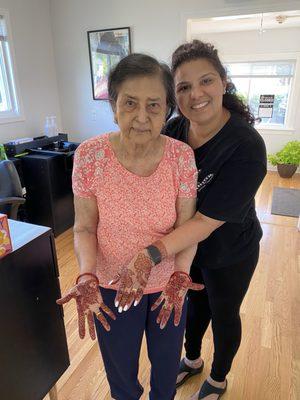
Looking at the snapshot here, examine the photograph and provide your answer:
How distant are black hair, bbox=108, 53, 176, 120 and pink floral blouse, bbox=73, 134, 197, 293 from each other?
15 centimetres

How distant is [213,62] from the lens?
0.95 m

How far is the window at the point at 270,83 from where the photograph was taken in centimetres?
514

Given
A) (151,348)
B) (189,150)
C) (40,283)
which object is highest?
(189,150)

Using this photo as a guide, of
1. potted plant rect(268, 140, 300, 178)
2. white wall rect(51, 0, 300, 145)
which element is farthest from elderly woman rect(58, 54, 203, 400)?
potted plant rect(268, 140, 300, 178)

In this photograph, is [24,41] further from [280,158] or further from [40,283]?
[280,158]

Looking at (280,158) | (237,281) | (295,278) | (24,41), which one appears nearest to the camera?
(237,281)

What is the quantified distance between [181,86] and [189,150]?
0.79 feet

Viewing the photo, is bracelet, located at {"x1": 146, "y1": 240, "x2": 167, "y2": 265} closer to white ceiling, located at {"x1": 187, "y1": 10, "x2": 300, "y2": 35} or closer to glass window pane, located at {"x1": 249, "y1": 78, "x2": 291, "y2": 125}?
white ceiling, located at {"x1": 187, "y1": 10, "x2": 300, "y2": 35}

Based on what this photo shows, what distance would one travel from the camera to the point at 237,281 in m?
1.10

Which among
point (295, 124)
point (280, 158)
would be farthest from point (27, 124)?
point (295, 124)

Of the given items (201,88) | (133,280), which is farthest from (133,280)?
(201,88)

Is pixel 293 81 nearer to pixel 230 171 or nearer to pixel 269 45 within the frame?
pixel 269 45

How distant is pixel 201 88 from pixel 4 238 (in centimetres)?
79

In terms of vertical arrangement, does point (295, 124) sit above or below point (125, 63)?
below
